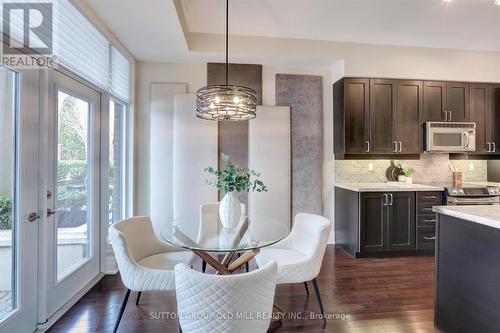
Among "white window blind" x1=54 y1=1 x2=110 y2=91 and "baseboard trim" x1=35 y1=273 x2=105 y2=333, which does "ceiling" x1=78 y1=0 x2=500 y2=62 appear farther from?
"baseboard trim" x1=35 y1=273 x2=105 y2=333

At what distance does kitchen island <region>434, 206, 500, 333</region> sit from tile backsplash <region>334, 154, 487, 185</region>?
2.23 metres

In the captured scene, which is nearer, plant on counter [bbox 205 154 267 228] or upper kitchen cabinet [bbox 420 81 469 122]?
plant on counter [bbox 205 154 267 228]

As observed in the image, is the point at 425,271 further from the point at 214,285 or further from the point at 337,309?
the point at 214,285

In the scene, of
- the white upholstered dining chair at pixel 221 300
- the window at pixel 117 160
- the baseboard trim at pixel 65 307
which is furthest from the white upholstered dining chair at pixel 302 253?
the window at pixel 117 160

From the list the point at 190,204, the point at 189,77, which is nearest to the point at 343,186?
the point at 190,204

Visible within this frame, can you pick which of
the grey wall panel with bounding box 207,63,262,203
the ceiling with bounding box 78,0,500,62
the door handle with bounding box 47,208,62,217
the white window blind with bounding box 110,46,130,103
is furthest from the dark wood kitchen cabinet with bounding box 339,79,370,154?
the door handle with bounding box 47,208,62,217

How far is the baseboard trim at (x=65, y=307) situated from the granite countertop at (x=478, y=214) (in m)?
3.05

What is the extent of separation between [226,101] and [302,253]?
1.49m

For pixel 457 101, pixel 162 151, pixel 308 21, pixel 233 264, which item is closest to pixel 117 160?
pixel 162 151

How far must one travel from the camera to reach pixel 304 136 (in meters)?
3.99

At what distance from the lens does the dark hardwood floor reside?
2.07m

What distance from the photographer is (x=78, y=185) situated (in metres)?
2.54

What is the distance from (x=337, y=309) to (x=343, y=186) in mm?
1915

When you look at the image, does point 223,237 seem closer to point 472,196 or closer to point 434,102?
point 472,196
